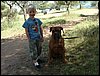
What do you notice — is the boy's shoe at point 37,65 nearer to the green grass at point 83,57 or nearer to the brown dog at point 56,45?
the brown dog at point 56,45

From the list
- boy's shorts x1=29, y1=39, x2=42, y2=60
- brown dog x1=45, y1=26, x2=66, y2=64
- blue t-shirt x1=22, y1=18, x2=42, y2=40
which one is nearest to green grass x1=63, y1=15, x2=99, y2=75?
brown dog x1=45, y1=26, x2=66, y2=64

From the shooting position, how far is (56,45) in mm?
6500

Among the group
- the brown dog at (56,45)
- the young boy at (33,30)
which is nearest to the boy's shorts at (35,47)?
the young boy at (33,30)

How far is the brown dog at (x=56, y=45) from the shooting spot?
6.37m

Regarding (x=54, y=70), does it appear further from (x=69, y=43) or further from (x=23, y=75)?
(x=69, y=43)

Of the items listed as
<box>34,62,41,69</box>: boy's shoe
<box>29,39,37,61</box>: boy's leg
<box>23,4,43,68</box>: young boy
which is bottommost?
<box>34,62,41,69</box>: boy's shoe

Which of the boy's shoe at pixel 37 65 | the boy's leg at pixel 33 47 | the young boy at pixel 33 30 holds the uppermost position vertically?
the young boy at pixel 33 30

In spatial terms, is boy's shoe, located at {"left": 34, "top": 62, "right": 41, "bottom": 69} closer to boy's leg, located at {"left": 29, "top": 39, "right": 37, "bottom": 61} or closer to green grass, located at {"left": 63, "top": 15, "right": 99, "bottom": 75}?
boy's leg, located at {"left": 29, "top": 39, "right": 37, "bottom": 61}

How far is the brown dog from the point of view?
20.9ft

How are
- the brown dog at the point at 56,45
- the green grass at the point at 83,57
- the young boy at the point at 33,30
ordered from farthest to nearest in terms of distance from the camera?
the brown dog at the point at 56,45
the young boy at the point at 33,30
the green grass at the point at 83,57

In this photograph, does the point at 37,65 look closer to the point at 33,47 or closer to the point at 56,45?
the point at 33,47

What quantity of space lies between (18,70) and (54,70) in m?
0.94

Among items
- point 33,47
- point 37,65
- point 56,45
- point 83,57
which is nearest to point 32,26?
point 33,47

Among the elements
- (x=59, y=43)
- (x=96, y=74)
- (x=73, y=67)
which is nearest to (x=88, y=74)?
(x=96, y=74)
